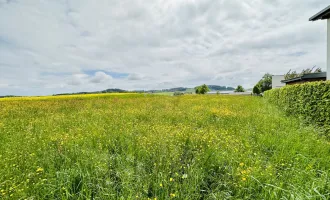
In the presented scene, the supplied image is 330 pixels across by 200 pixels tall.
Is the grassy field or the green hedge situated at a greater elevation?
the green hedge

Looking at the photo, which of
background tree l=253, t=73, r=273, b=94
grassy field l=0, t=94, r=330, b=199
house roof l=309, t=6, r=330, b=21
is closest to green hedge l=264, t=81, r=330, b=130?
grassy field l=0, t=94, r=330, b=199

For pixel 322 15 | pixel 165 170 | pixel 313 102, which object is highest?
pixel 322 15

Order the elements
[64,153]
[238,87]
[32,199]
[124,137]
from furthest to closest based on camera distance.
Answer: [238,87], [124,137], [64,153], [32,199]

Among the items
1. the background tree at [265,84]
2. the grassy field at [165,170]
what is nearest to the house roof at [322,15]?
the grassy field at [165,170]

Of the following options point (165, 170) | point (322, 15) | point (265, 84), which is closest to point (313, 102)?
point (165, 170)

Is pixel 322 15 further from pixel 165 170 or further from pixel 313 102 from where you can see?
pixel 165 170

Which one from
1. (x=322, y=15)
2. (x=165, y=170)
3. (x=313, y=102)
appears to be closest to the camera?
(x=165, y=170)

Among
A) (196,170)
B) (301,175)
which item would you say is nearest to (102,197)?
(196,170)

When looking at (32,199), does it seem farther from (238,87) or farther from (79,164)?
(238,87)

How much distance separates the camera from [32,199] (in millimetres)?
2322

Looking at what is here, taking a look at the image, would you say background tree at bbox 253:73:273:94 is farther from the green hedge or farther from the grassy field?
the grassy field

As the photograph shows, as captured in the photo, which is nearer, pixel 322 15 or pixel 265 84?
pixel 322 15

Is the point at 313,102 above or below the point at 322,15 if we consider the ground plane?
below

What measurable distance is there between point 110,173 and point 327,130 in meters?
7.00
